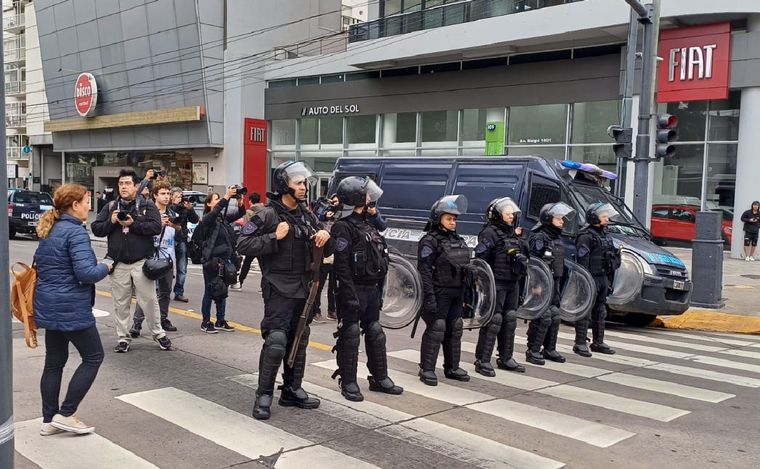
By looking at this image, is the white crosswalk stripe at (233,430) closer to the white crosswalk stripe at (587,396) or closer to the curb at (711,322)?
the white crosswalk stripe at (587,396)

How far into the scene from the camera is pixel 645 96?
1331cm

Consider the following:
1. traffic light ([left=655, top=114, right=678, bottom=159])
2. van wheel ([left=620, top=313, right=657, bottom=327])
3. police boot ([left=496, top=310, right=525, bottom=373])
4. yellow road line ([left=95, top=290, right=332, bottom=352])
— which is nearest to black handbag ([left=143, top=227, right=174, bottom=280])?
yellow road line ([left=95, top=290, right=332, bottom=352])

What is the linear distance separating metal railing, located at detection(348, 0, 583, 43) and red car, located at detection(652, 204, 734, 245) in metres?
7.01

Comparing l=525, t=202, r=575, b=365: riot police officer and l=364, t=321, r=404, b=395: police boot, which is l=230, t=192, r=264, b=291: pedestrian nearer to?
l=364, t=321, r=404, b=395: police boot

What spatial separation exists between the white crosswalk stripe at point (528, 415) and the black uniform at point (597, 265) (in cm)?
269

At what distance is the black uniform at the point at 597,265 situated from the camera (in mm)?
8492

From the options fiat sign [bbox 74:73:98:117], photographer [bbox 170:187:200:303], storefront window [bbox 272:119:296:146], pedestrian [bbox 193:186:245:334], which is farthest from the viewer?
fiat sign [bbox 74:73:98:117]

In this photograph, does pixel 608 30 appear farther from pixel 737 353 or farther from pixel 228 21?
pixel 228 21

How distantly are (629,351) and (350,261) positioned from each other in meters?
4.78

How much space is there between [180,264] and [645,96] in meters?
9.08

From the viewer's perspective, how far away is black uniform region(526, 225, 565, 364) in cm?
787

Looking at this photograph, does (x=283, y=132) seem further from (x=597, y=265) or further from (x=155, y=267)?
(x=155, y=267)

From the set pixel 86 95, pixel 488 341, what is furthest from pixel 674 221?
pixel 86 95

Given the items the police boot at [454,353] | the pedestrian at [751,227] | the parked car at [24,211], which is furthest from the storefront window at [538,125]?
the police boot at [454,353]
